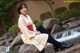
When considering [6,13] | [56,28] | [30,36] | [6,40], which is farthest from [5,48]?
[30,36]

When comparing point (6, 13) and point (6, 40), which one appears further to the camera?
point (6, 13)

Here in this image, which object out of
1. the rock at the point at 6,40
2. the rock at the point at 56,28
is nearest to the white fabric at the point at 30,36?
the rock at the point at 56,28

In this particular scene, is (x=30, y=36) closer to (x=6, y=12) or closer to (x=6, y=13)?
(x=6, y=13)

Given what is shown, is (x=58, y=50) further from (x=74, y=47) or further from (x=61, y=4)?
(x=61, y=4)

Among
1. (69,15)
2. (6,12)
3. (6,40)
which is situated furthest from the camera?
(6,12)

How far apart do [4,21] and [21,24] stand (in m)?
19.4

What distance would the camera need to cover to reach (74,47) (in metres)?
7.59

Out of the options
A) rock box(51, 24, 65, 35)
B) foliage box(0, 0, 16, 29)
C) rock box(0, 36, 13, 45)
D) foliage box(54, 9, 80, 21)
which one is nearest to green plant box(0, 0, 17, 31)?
foliage box(0, 0, 16, 29)

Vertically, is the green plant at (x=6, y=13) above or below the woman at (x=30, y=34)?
below

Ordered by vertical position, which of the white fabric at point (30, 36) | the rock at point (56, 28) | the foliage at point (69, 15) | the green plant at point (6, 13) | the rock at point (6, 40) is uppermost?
the white fabric at point (30, 36)

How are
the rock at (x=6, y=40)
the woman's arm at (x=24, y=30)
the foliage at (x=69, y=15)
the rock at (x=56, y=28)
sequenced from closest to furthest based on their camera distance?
the woman's arm at (x=24, y=30), the rock at (x=56, y=28), the rock at (x=6, y=40), the foliage at (x=69, y=15)

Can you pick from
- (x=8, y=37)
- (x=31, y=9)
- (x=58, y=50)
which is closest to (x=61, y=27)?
(x=8, y=37)

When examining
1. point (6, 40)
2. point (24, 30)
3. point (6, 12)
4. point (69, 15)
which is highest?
point (24, 30)

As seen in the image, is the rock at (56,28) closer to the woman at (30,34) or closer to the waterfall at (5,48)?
the waterfall at (5,48)
